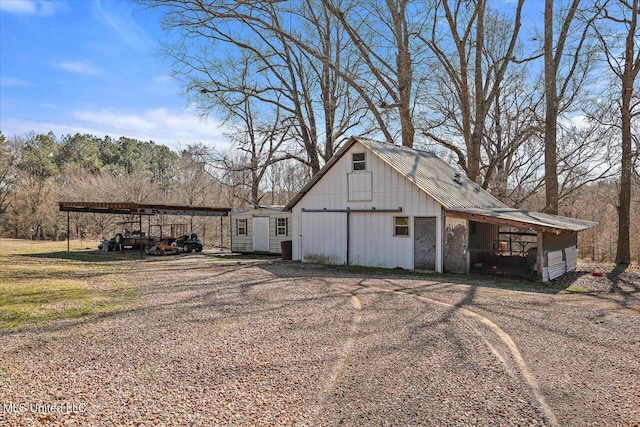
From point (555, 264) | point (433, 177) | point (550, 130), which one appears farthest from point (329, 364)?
point (550, 130)

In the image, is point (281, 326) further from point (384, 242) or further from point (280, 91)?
point (280, 91)

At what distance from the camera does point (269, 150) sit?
98.6 ft

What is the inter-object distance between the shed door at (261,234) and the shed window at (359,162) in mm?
7221

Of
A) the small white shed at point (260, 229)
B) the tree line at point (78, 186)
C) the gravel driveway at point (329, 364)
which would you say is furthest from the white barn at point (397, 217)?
the tree line at point (78, 186)

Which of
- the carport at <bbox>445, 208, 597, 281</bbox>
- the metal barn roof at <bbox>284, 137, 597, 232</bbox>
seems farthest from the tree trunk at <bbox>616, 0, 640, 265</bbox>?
the carport at <bbox>445, 208, 597, 281</bbox>

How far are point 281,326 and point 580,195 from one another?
1130 inches

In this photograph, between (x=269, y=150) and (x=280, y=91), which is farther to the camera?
(x=269, y=150)

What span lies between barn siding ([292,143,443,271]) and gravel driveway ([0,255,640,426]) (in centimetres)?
548

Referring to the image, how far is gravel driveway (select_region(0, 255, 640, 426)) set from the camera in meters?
4.17

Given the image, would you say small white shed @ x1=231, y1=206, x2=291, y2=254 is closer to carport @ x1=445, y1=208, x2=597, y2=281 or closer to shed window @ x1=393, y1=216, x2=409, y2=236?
shed window @ x1=393, y1=216, x2=409, y2=236

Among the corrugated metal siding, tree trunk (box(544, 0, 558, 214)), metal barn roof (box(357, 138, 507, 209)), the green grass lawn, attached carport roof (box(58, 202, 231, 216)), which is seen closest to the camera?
the green grass lawn

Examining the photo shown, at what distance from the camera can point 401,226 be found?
49.3 ft

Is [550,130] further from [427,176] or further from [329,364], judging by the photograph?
[329,364]

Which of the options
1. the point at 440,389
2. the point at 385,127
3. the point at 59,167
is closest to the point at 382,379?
the point at 440,389
